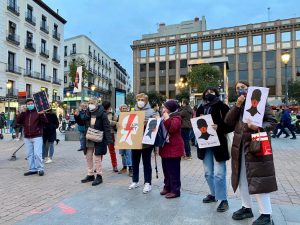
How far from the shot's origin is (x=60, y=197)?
207 inches

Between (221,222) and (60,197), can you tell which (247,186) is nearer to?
(221,222)

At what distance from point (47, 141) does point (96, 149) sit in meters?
3.55

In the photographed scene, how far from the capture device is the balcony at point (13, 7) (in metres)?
35.4

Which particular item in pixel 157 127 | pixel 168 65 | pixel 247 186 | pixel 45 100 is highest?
pixel 168 65

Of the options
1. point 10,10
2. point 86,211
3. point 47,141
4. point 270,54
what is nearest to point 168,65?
point 270,54

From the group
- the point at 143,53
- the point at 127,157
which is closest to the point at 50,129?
the point at 127,157

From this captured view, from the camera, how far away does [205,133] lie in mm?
4566

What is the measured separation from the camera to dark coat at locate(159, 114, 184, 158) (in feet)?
16.4

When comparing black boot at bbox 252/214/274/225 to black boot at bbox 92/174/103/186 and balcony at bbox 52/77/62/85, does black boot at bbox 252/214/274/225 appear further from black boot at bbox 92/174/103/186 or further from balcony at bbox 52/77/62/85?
balcony at bbox 52/77/62/85

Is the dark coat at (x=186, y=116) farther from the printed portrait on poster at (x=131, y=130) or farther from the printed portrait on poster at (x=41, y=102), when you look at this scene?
the printed portrait on poster at (x=41, y=102)

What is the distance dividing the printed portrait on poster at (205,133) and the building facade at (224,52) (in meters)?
58.9

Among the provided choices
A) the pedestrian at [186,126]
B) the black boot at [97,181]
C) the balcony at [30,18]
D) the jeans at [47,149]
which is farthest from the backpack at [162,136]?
the balcony at [30,18]

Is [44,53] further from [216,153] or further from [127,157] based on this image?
[216,153]

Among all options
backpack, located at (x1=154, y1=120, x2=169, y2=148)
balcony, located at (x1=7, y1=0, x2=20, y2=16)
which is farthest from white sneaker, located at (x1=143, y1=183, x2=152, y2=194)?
balcony, located at (x1=7, y1=0, x2=20, y2=16)
